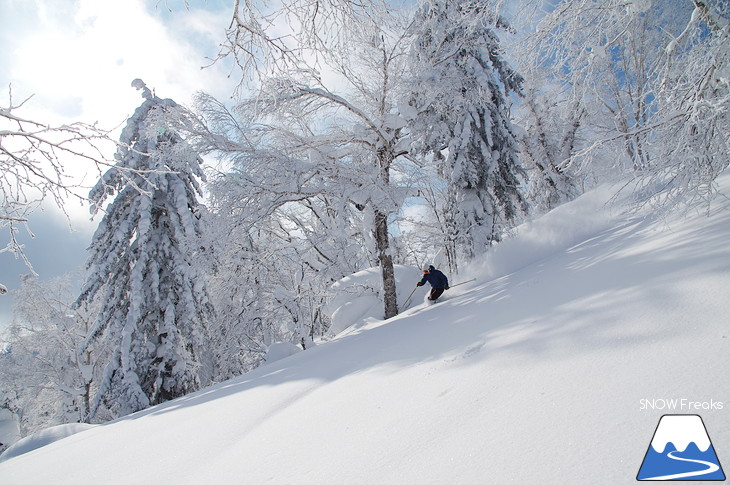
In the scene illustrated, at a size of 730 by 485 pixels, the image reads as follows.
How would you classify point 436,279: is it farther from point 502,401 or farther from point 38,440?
point 38,440

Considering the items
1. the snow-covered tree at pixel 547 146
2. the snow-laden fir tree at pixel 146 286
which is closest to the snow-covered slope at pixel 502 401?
the snow-laden fir tree at pixel 146 286

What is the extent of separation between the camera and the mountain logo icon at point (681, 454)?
1209 mm

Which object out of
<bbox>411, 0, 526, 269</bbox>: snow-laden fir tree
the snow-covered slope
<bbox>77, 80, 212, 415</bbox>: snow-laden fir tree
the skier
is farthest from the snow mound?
<bbox>411, 0, 526, 269</bbox>: snow-laden fir tree

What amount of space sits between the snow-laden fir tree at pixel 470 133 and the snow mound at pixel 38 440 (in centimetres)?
1072

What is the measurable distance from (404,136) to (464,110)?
2926mm

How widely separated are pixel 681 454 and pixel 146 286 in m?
13.0

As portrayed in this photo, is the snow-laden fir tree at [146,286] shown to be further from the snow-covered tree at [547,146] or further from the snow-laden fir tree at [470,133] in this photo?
the snow-covered tree at [547,146]

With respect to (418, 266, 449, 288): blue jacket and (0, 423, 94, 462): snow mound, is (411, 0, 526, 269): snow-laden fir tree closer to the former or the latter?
(418, 266, 449, 288): blue jacket

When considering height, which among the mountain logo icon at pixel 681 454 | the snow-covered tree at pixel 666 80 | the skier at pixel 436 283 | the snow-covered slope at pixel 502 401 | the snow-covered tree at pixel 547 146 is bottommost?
the mountain logo icon at pixel 681 454

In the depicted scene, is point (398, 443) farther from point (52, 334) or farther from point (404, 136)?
point (52, 334)

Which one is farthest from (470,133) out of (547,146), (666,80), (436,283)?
(547,146)

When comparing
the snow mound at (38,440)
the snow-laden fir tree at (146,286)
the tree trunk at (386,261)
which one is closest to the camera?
the snow mound at (38,440)

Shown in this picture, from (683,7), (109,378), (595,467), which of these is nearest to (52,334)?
(109,378)

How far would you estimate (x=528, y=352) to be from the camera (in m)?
2.50
